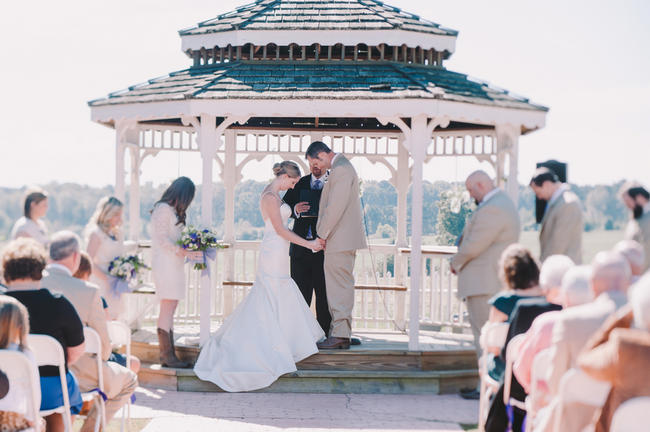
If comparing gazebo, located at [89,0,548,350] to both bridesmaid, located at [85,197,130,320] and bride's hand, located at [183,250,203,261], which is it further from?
bridesmaid, located at [85,197,130,320]

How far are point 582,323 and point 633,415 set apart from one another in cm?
89

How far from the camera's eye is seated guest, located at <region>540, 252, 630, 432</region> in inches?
162

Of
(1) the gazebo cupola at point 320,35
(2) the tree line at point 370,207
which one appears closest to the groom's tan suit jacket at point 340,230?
(2) the tree line at point 370,207

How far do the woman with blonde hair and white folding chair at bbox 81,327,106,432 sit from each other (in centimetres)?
297

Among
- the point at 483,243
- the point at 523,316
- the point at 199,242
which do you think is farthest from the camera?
the point at 199,242

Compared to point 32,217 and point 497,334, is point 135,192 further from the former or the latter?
point 497,334

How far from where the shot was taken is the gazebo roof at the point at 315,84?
8898mm

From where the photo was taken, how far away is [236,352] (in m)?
8.66

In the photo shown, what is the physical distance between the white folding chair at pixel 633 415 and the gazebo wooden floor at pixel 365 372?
5388mm

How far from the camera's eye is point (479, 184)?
7.95 m

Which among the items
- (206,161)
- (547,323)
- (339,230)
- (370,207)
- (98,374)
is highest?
(206,161)

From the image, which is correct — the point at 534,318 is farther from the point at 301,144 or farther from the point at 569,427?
the point at 301,144

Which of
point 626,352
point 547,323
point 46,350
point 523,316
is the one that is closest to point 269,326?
point 523,316

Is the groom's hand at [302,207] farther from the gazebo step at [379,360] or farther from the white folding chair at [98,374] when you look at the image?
the white folding chair at [98,374]
